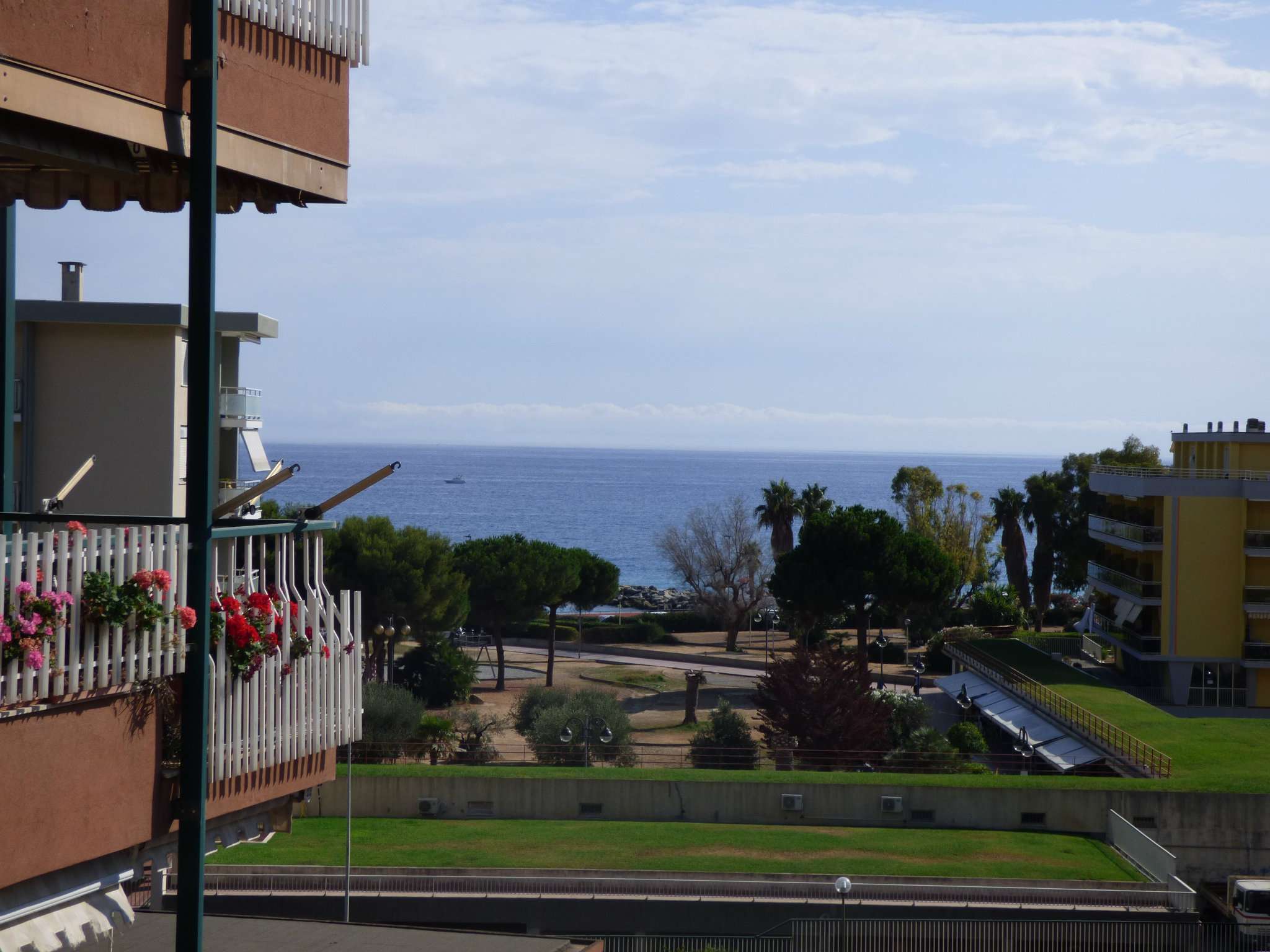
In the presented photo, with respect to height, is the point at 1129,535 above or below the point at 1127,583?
above

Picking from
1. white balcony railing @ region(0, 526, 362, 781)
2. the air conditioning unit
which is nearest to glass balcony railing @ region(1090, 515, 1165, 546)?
the air conditioning unit

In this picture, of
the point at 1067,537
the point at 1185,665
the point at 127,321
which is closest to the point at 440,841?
the point at 127,321

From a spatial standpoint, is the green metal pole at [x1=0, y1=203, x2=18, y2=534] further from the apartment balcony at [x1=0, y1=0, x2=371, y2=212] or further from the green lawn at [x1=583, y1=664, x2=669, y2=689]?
the green lawn at [x1=583, y1=664, x2=669, y2=689]

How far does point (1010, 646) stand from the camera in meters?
52.1

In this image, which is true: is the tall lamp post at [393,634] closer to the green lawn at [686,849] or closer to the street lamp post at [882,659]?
the green lawn at [686,849]

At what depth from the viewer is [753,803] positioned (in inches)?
1170

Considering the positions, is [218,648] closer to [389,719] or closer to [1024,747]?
[389,719]

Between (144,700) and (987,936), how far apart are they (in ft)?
58.0

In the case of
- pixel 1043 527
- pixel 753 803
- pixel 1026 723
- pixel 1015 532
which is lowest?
pixel 753 803

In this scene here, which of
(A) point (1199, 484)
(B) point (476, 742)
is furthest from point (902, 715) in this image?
(A) point (1199, 484)

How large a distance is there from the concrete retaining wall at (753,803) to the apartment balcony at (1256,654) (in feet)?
61.9

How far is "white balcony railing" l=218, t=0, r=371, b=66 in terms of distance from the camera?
693 cm

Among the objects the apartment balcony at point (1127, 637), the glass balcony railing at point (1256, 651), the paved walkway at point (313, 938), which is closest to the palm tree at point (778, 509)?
the apartment balcony at point (1127, 637)

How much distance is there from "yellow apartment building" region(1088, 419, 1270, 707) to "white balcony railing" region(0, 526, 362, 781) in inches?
1715
